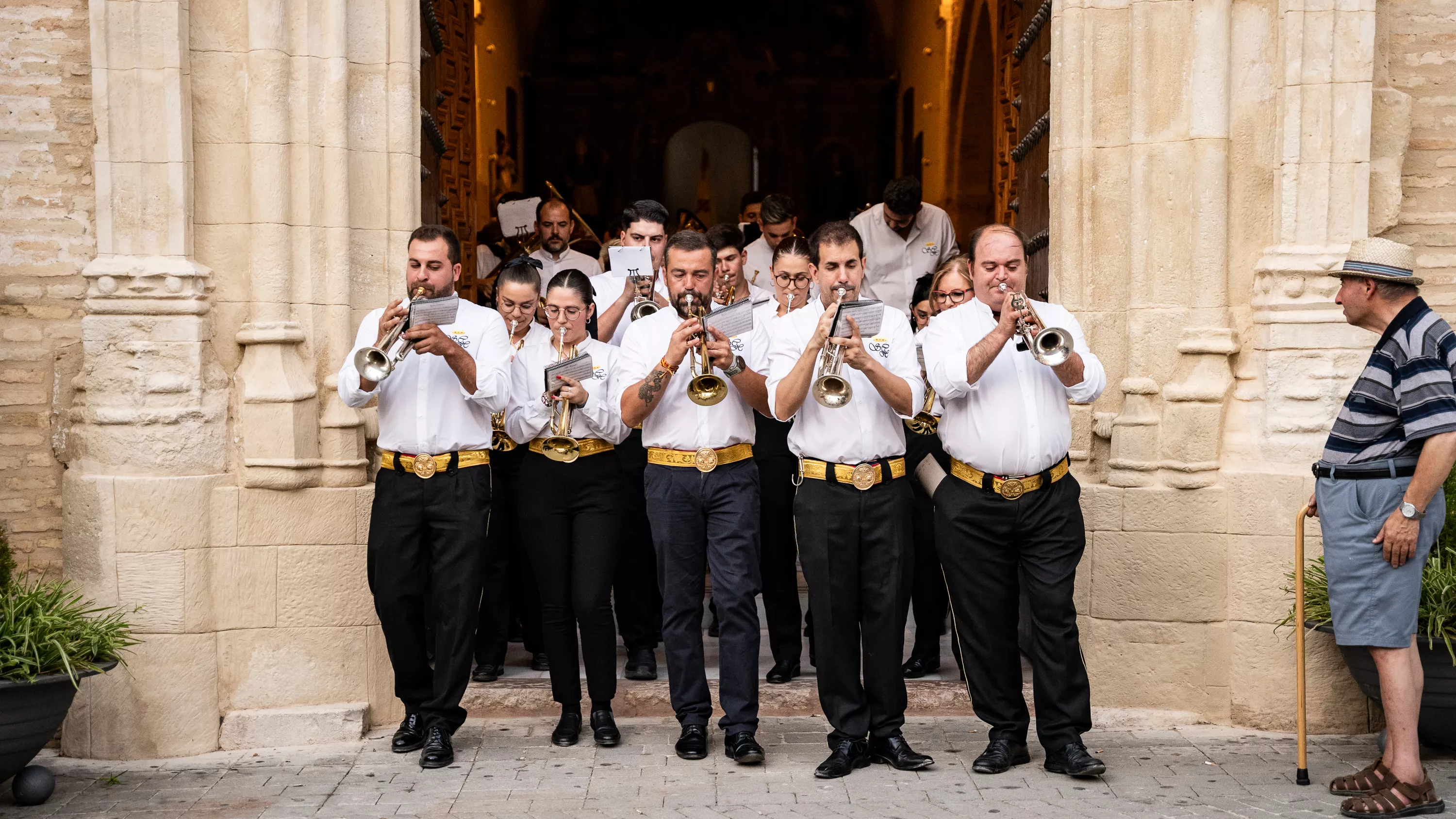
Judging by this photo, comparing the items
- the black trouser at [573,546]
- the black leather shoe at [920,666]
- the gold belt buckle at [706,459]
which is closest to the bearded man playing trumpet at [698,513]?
the gold belt buckle at [706,459]

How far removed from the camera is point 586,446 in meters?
5.91

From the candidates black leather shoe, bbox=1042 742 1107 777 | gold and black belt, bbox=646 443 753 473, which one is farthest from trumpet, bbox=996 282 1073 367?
black leather shoe, bbox=1042 742 1107 777

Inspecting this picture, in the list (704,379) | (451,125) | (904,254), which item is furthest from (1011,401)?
(451,125)

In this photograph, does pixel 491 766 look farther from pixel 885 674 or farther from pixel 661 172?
pixel 661 172

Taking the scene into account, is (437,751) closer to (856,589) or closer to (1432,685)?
(856,589)

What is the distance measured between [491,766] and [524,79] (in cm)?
1520

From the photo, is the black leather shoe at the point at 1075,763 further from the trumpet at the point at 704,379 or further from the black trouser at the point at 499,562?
the black trouser at the point at 499,562

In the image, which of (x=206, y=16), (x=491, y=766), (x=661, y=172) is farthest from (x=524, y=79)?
(x=491, y=766)

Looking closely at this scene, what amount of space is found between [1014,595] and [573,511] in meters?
1.71

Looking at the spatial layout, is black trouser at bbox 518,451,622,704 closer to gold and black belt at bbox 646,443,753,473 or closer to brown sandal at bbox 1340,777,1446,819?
gold and black belt at bbox 646,443,753,473

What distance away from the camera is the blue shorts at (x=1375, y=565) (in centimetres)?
511

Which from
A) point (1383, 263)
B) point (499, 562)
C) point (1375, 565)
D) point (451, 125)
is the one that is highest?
point (451, 125)

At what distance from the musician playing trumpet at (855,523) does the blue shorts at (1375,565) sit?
1.49 m

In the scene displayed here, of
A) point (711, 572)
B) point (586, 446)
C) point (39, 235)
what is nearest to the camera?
point (711, 572)
